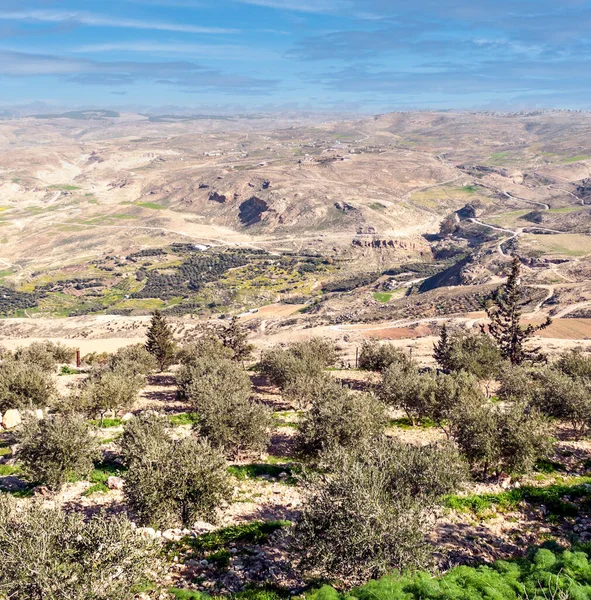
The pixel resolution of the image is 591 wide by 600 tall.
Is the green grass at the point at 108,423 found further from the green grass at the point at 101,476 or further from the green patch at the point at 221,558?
the green patch at the point at 221,558

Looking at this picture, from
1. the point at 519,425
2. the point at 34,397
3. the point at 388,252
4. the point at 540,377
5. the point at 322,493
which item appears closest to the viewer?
the point at 322,493

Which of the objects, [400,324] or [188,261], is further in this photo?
[188,261]

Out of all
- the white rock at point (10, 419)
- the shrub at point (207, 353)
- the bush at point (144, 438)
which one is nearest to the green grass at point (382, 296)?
the shrub at point (207, 353)

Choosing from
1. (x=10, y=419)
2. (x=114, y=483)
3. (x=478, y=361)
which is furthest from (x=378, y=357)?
(x=10, y=419)

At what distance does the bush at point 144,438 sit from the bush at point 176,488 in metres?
0.63

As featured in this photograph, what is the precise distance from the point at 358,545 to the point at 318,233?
574ft

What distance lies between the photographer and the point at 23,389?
90.3ft

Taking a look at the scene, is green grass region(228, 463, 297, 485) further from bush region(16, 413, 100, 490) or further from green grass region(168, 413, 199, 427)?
green grass region(168, 413, 199, 427)

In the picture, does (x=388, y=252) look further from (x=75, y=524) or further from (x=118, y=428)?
(x=75, y=524)

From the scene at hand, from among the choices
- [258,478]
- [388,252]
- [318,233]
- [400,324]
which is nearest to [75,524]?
[258,478]

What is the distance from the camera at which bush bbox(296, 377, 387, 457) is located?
2122cm

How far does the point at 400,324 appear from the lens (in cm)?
7619

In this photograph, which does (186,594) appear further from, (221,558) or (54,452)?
(54,452)

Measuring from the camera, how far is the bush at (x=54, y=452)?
60.5 ft
